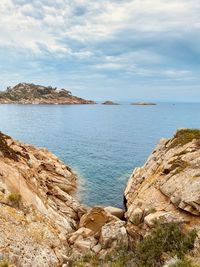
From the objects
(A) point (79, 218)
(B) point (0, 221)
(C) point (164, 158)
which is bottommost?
(A) point (79, 218)

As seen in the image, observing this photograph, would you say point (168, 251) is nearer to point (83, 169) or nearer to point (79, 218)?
point (79, 218)

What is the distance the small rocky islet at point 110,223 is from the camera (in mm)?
17359

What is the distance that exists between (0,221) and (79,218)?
12.1 meters

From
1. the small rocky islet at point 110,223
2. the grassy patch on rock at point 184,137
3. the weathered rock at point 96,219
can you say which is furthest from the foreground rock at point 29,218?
the grassy patch on rock at point 184,137

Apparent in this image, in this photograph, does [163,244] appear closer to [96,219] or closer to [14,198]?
[96,219]

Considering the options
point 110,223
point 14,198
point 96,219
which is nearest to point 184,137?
point 96,219

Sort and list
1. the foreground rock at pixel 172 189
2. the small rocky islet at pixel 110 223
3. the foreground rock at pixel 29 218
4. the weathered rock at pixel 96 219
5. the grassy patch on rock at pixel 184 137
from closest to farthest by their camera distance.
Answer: the small rocky islet at pixel 110 223 → the foreground rock at pixel 29 218 → the foreground rock at pixel 172 189 → the weathered rock at pixel 96 219 → the grassy patch on rock at pixel 184 137

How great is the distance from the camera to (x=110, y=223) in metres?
23.0

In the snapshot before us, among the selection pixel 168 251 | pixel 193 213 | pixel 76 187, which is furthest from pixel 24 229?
pixel 76 187

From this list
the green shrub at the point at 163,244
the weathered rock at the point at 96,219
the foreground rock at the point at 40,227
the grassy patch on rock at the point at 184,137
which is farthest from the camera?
the grassy patch on rock at the point at 184,137

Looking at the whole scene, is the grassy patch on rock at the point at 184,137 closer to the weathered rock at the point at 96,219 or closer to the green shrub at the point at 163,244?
the weathered rock at the point at 96,219

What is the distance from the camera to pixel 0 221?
1983 cm

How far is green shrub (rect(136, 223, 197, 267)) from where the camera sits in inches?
643

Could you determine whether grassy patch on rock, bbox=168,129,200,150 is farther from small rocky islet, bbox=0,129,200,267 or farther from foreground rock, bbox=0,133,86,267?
foreground rock, bbox=0,133,86,267
